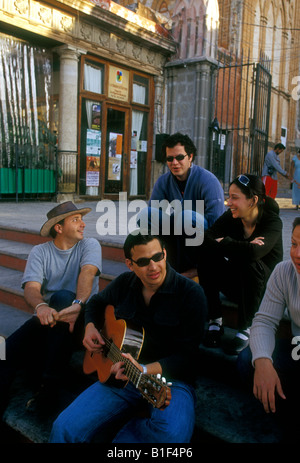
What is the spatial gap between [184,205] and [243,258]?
1.04 meters

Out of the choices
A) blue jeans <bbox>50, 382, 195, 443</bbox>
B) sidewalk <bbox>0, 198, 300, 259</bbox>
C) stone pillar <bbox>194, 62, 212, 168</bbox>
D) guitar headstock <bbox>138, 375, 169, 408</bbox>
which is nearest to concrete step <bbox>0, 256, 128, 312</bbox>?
sidewalk <bbox>0, 198, 300, 259</bbox>

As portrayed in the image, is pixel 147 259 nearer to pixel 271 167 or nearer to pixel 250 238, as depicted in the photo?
pixel 250 238

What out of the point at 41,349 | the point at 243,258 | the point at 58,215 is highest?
the point at 58,215

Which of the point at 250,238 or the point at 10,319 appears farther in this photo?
the point at 10,319

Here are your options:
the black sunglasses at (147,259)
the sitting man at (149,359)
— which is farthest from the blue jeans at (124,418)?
the black sunglasses at (147,259)

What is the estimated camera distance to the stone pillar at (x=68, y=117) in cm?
888

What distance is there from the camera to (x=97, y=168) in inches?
396

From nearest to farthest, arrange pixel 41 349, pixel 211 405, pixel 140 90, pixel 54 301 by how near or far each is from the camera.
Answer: pixel 211 405
pixel 41 349
pixel 54 301
pixel 140 90

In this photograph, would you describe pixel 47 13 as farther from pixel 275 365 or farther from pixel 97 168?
pixel 275 365

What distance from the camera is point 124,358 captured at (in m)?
2.05

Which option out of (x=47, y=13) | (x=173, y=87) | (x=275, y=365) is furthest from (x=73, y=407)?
(x=173, y=87)

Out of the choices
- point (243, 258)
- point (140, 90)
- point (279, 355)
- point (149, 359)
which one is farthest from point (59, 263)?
point (140, 90)

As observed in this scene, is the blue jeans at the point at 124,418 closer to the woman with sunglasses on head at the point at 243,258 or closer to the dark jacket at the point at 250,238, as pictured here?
the woman with sunglasses on head at the point at 243,258
